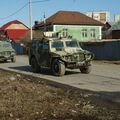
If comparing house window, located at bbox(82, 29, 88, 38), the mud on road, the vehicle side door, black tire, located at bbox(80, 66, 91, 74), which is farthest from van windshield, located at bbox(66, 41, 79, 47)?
house window, located at bbox(82, 29, 88, 38)

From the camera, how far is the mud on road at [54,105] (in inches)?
373

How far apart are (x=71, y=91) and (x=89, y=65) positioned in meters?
6.37

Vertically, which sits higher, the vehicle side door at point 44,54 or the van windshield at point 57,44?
the van windshield at point 57,44

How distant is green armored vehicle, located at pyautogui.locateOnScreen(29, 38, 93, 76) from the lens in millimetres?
19500

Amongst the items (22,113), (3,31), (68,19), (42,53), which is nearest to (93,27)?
(68,19)

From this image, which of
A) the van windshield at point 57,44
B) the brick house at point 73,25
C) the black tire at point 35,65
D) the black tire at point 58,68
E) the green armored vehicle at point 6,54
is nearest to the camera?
the black tire at point 58,68

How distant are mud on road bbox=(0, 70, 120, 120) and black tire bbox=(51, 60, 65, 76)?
495cm

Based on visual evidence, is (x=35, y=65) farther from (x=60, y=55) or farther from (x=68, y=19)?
(x=68, y=19)

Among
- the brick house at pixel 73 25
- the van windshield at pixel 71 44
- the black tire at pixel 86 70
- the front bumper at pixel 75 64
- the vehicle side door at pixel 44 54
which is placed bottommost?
the black tire at pixel 86 70

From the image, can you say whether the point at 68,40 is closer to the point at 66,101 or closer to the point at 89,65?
the point at 89,65

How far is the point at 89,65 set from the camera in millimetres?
20203

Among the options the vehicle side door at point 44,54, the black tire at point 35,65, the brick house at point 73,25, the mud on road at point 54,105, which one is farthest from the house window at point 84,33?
the mud on road at point 54,105

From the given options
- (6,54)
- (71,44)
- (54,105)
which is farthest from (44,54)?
(6,54)

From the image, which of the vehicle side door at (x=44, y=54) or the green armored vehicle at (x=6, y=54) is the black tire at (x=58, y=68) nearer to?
the vehicle side door at (x=44, y=54)
